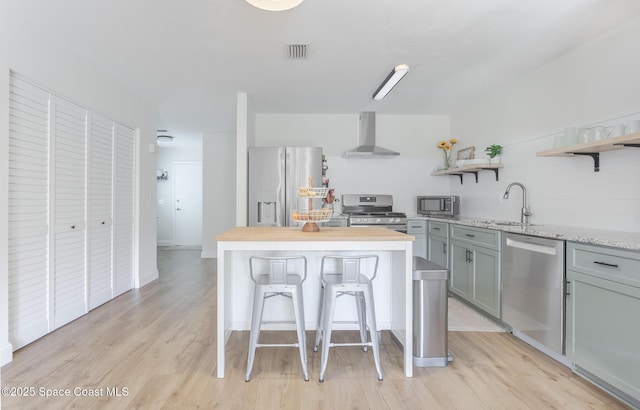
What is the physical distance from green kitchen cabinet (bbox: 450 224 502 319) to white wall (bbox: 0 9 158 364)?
3.86 m

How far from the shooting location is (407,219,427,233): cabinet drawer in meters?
4.53

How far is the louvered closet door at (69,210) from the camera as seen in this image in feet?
9.25

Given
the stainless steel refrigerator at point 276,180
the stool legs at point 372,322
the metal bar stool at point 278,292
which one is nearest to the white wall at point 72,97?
the stainless steel refrigerator at point 276,180

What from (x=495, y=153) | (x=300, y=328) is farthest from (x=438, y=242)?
(x=300, y=328)

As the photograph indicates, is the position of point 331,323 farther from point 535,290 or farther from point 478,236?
point 478,236

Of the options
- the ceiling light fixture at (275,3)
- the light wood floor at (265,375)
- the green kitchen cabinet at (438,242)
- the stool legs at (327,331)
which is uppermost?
the ceiling light fixture at (275,3)

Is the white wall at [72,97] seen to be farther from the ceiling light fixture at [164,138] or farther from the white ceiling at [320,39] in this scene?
the ceiling light fixture at [164,138]

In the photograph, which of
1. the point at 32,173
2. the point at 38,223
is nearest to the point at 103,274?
the point at 38,223

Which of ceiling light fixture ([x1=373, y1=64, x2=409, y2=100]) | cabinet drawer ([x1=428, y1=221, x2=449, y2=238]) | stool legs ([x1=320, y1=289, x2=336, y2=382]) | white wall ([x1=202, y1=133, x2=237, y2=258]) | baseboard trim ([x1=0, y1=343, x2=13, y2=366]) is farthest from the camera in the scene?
white wall ([x1=202, y1=133, x2=237, y2=258])

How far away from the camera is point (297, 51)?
2.88 m

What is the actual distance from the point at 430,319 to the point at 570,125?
2213 millimetres

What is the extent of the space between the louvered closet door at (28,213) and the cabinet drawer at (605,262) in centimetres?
394

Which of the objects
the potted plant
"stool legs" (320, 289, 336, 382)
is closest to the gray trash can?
"stool legs" (320, 289, 336, 382)

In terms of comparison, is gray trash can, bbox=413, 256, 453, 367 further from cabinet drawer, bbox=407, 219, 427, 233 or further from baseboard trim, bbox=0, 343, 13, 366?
baseboard trim, bbox=0, 343, 13, 366
